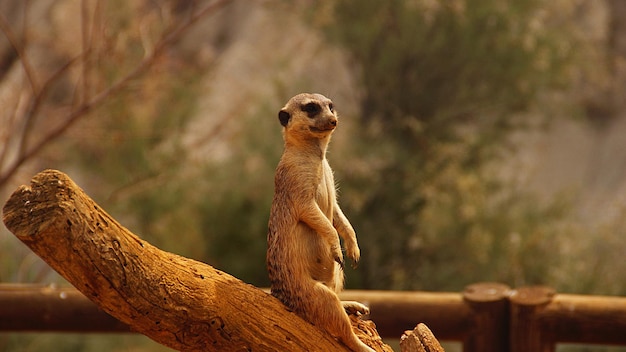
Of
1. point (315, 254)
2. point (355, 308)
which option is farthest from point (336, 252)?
point (355, 308)

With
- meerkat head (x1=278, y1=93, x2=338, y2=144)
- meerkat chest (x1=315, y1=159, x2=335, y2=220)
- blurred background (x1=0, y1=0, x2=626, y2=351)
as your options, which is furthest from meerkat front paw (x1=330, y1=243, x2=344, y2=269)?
blurred background (x1=0, y1=0, x2=626, y2=351)

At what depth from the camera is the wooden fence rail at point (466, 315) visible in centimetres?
248

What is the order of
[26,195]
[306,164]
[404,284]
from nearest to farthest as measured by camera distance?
[26,195] < [306,164] < [404,284]

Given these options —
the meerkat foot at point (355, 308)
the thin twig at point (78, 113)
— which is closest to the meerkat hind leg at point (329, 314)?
the meerkat foot at point (355, 308)

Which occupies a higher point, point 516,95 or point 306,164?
point 516,95

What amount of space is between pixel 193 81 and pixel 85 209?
399 cm

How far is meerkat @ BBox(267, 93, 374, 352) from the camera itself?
61.7 inches

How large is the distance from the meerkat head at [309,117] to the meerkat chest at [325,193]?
93 mm

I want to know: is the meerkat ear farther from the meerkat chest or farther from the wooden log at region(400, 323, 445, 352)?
the wooden log at region(400, 323, 445, 352)

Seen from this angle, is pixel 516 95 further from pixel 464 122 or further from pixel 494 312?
pixel 494 312

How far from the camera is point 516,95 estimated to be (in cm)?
485

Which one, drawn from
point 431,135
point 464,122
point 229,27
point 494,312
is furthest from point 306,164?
point 229,27

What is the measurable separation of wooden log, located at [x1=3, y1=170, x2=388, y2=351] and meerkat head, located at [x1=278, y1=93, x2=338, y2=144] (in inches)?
13.8

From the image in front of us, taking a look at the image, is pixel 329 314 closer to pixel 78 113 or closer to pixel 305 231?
pixel 305 231
